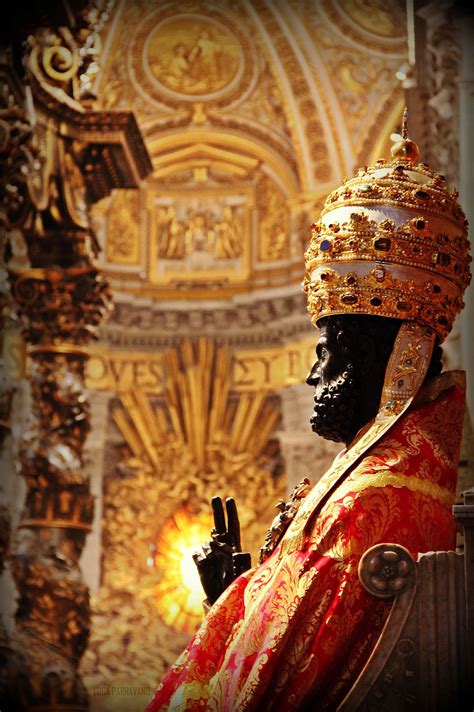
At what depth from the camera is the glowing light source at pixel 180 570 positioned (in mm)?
15109

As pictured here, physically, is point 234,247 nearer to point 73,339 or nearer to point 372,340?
point 73,339

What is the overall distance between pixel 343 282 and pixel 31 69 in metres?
5.37

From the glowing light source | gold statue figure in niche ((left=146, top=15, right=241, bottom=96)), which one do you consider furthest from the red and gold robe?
gold statue figure in niche ((left=146, top=15, right=241, bottom=96))

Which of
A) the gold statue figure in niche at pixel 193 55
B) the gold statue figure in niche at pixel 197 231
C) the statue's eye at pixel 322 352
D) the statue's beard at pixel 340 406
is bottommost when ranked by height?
the statue's beard at pixel 340 406

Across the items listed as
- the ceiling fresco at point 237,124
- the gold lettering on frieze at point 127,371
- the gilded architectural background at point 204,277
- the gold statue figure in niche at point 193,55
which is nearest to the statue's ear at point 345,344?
the gilded architectural background at point 204,277

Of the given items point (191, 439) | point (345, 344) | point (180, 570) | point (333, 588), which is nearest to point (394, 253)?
point (345, 344)

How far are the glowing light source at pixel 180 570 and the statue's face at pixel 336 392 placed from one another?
11414 millimetres

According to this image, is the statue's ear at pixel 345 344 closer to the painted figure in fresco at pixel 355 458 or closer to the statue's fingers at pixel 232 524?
the painted figure in fresco at pixel 355 458

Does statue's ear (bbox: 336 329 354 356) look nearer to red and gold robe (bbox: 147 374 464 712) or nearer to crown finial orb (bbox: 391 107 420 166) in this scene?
red and gold robe (bbox: 147 374 464 712)

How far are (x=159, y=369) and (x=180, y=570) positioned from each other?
2212mm

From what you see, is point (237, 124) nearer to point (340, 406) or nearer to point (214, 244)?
point (214, 244)

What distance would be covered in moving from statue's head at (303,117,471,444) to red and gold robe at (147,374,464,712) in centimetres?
11

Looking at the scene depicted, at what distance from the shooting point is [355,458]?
3.43 meters

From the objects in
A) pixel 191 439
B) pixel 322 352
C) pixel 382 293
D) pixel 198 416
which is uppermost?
→ pixel 198 416
